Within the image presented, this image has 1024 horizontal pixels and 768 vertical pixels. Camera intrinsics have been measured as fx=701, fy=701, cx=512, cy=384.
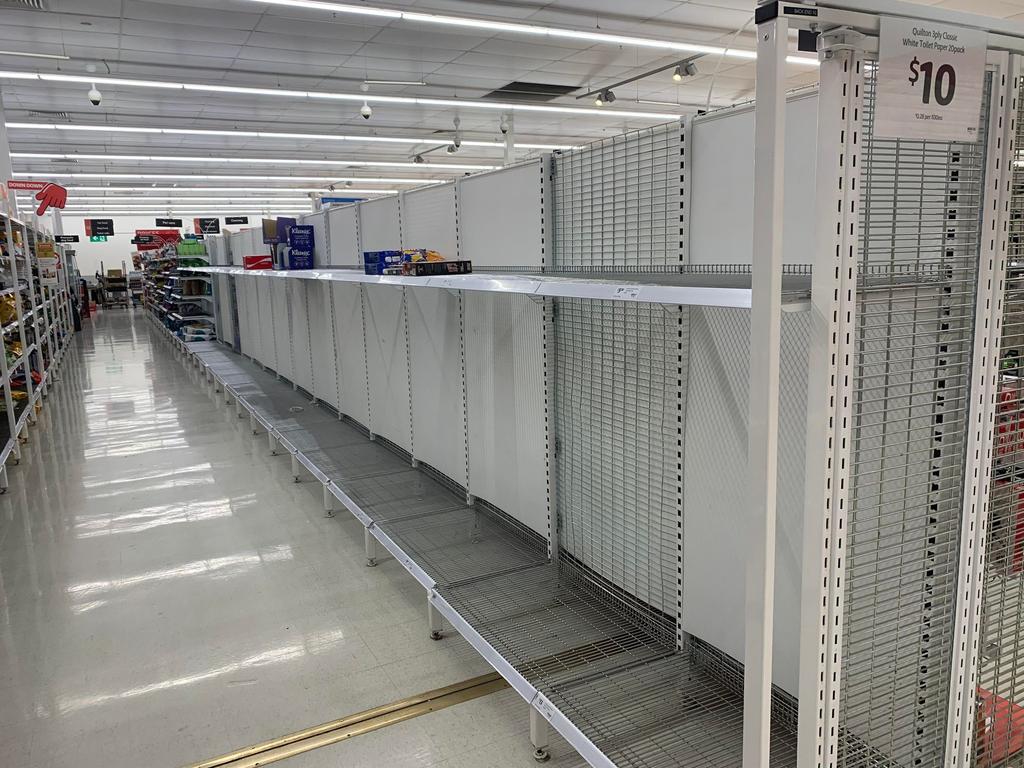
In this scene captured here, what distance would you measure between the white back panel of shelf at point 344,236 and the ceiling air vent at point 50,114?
9.32 m

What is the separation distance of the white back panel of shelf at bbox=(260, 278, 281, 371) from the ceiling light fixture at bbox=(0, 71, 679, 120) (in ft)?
10.2

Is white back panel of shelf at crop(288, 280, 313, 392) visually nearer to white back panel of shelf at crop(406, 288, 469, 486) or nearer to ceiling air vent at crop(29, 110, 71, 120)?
white back panel of shelf at crop(406, 288, 469, 486)

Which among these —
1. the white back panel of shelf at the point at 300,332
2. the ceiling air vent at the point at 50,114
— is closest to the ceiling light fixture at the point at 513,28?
the white back panel of shelf at the point at 300,332

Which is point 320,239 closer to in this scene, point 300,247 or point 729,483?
point 300,247

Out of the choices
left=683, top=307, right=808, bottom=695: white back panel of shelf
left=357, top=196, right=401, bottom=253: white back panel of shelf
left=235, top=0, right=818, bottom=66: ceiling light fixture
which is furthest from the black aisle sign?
left=683, top=307, right=808, bottom=695: white back panel of shelf

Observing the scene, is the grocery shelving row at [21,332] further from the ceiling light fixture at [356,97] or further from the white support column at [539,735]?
the white support column at [539,735]

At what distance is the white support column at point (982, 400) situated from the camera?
145 cm

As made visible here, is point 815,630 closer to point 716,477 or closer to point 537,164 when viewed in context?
point 716,477

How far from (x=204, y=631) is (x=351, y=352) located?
9.03 feet

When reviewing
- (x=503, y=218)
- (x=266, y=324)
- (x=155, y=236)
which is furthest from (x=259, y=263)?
(x=155, y=236)

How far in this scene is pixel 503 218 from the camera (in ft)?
11.0

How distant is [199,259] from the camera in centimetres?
1353

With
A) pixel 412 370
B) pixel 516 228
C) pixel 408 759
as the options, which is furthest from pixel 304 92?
pixel 408 759

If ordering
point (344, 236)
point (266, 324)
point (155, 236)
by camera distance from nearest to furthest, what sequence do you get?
point (344, 236) → point (266, 324) → point (155, 236)
